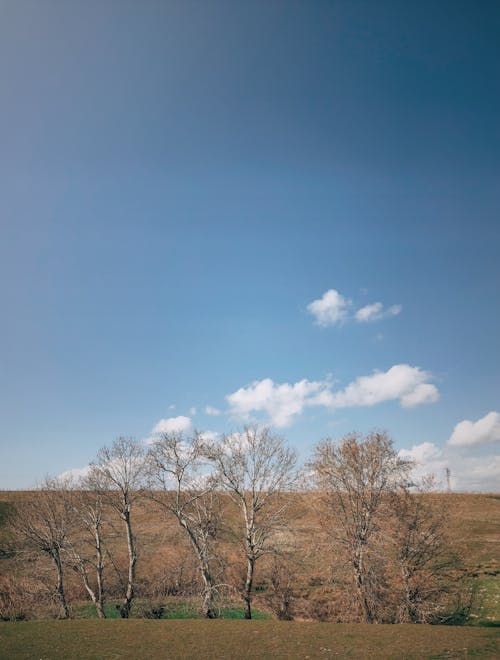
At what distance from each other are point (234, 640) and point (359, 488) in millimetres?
18325

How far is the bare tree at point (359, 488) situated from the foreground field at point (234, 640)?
8191 mm

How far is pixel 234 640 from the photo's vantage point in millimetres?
20859

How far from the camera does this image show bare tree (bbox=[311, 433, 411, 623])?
32.8m

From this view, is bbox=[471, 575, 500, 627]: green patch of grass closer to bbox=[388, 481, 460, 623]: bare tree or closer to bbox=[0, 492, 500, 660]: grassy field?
bbox=[388, 481, 460, 623]: bare tree

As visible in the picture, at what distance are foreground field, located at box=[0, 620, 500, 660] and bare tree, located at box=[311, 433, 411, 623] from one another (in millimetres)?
8191

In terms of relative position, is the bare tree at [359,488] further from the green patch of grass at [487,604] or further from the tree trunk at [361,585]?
the green patch of grass at [487,604]

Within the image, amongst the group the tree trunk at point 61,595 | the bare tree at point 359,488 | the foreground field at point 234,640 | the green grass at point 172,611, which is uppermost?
the bare tree at point 359,488

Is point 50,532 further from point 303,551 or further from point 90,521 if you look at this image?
point 303,551

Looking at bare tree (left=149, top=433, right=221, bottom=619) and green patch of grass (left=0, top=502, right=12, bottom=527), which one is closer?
bare tree (left=149, top=433, right=221, bottom=619)

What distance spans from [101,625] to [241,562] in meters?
25.0

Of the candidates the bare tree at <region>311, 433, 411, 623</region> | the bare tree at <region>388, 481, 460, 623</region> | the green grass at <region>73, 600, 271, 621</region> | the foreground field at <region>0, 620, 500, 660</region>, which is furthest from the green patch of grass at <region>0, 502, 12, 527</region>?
the bare tree at <region>388, 481, 460, 623</region>

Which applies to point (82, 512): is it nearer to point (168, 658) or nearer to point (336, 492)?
point (336, 492)

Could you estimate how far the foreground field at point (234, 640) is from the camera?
59.8ft

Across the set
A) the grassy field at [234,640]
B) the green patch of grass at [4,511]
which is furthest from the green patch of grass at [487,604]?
the green patch of grass at [4,511]
